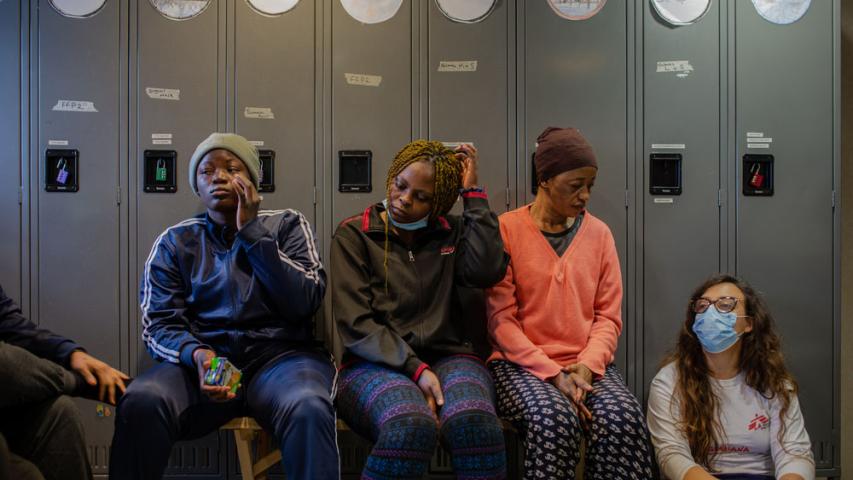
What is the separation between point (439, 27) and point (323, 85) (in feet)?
1.98

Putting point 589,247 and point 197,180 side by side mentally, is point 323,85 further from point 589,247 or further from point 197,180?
point 589,247

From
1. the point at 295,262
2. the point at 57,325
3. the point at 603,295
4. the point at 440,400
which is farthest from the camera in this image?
the point at 57,325

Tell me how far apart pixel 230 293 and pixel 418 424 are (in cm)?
87

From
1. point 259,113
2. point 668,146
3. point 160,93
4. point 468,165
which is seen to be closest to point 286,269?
point 468,165

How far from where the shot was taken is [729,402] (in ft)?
7.11

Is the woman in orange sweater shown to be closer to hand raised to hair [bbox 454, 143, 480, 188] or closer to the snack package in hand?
hand raised to hair [bbox 454, 143, 480, 188]

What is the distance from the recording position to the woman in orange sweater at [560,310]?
2.02 metres

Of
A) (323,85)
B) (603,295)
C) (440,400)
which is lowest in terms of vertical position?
(440,400)

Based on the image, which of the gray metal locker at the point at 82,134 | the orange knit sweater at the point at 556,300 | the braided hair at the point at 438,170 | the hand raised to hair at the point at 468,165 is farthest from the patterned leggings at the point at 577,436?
the gray metal locker at the point at 82,134

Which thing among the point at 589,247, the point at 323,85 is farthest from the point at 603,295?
the point at 323,85

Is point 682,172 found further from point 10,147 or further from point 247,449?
point 10,147

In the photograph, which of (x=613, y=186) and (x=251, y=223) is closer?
(x=251, y=223)

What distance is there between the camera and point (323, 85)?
2729 millimetres

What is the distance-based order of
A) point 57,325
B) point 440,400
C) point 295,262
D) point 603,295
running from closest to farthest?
point 440,400 < point 295,262 < point 603,295 < point 57,325
